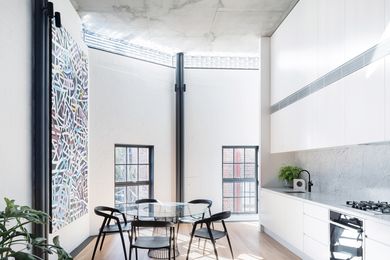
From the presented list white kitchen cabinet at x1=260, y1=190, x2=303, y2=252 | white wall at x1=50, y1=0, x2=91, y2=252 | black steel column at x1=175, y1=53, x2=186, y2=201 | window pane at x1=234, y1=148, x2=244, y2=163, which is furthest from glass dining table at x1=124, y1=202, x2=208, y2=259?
window pane at x1=234, y1=148, x2=244, y2=163

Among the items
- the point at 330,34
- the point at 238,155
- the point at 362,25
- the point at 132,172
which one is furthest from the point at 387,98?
the point at 238,155

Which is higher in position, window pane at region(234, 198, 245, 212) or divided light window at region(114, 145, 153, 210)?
divided light window at region(114, 145, 153, 210)

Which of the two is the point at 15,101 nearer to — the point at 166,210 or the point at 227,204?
the point at 166,210

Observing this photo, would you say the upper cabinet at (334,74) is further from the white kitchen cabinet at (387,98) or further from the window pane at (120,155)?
the window pane at (120,155)

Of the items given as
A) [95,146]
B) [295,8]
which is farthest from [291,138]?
[95,146]

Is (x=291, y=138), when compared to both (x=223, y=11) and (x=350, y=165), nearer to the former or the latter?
(x=350, y=165)

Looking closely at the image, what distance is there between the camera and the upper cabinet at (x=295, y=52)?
4.46m

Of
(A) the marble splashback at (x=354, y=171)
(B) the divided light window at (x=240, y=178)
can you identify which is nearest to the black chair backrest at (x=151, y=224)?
(A) the marble splashback at (x=354, y=171)

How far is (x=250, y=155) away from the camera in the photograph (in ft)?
26.7

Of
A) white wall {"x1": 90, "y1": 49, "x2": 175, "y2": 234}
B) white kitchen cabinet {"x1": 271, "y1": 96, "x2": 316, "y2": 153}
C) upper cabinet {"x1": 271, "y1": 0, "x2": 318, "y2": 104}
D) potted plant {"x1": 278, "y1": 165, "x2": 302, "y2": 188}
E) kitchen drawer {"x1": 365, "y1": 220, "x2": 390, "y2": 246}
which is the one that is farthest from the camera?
white wall {"x1": 90, "y1": 49, "x2": 175, "y2": 234}

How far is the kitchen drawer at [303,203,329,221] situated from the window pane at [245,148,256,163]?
3721 millimetres

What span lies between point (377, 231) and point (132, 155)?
198 inches

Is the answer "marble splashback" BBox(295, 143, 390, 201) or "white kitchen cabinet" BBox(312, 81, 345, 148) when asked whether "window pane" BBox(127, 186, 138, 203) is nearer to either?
"marble splashback" BBox(295, 143, 390, 201)

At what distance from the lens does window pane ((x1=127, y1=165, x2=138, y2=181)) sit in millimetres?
6921
